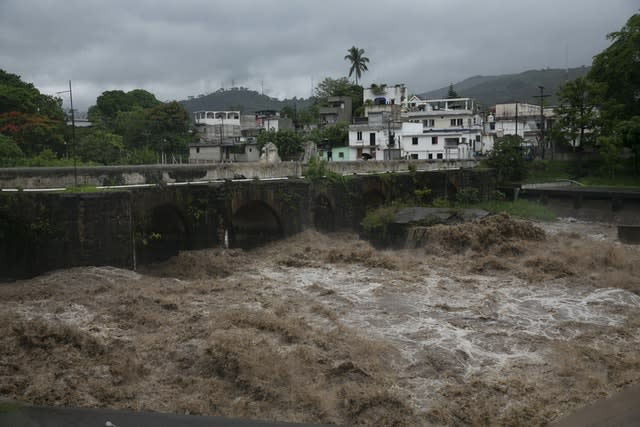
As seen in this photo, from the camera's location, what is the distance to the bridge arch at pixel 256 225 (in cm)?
2131

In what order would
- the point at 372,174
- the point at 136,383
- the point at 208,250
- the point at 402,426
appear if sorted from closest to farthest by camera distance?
the point at 402,426
the point at 136,383
the point at 208,250
the point at 372,174

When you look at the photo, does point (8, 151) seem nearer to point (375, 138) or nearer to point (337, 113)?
point (375, 138)

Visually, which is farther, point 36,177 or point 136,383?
point 36,177

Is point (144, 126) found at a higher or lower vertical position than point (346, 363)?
higher

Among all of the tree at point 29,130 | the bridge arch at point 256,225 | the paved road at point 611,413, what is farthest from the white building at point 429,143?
the paved road at point 611,413

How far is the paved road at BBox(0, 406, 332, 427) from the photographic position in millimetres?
6652

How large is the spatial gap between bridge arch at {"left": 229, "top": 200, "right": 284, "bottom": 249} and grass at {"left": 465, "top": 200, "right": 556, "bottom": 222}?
1270 centimetres

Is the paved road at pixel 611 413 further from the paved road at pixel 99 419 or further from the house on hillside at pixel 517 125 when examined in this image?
the house on hillside at pixel 517 125

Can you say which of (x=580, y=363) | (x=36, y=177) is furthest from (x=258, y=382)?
(x=36, y=177)

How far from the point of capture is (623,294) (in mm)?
15273

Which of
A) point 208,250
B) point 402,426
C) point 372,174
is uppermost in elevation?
point 372,174

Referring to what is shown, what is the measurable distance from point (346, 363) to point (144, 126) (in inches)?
1584

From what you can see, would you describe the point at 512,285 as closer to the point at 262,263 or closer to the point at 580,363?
the point at 580,363

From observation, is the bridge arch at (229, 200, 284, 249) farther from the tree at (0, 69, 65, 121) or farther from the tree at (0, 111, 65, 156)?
the tree at (0, 69, 65, 121)
